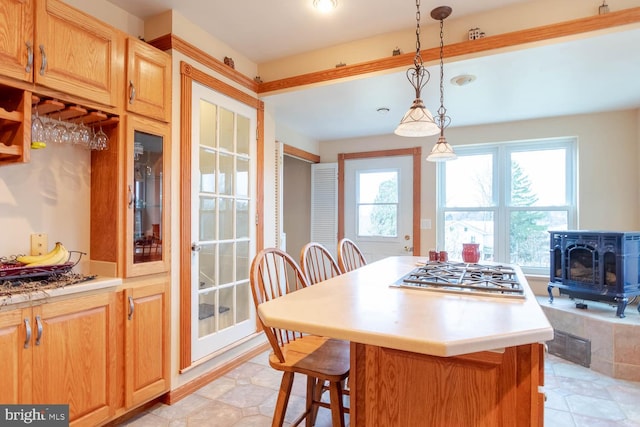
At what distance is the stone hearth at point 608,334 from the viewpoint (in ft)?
8.11

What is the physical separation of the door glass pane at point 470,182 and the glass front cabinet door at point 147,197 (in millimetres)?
3216

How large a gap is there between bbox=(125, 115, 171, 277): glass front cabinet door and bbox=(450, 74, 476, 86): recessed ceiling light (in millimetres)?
2086

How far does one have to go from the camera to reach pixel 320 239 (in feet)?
14.8

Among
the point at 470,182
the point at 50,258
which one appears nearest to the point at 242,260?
the point at 50,258

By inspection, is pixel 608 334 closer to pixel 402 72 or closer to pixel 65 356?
pixel 402 72

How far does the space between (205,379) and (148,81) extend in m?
2.01

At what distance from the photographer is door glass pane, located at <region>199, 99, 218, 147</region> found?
7.89 ft

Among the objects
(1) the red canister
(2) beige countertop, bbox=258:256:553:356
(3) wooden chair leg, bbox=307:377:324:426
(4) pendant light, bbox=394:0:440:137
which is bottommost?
(3) wooden chair leg, bbox=307:377:324:426

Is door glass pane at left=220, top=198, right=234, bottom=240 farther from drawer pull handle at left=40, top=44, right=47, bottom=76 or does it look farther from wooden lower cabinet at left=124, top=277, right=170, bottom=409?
drawer pull handle at left=40, top=44, right=47, bottom=76

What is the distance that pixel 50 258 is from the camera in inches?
66.2

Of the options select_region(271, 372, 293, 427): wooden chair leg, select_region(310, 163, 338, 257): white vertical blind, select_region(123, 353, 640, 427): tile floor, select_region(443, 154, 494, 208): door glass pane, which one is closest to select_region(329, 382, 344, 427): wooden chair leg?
select_region(271, 372, 293, 427): wooden chair leg

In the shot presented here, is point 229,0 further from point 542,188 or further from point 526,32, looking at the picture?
point 542,188

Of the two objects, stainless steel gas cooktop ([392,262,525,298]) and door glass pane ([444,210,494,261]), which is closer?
stainless steel gas cooktop ([392,262,525,298])

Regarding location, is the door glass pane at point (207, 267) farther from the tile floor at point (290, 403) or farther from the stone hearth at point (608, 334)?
the stone hearth at point (608, 334)
